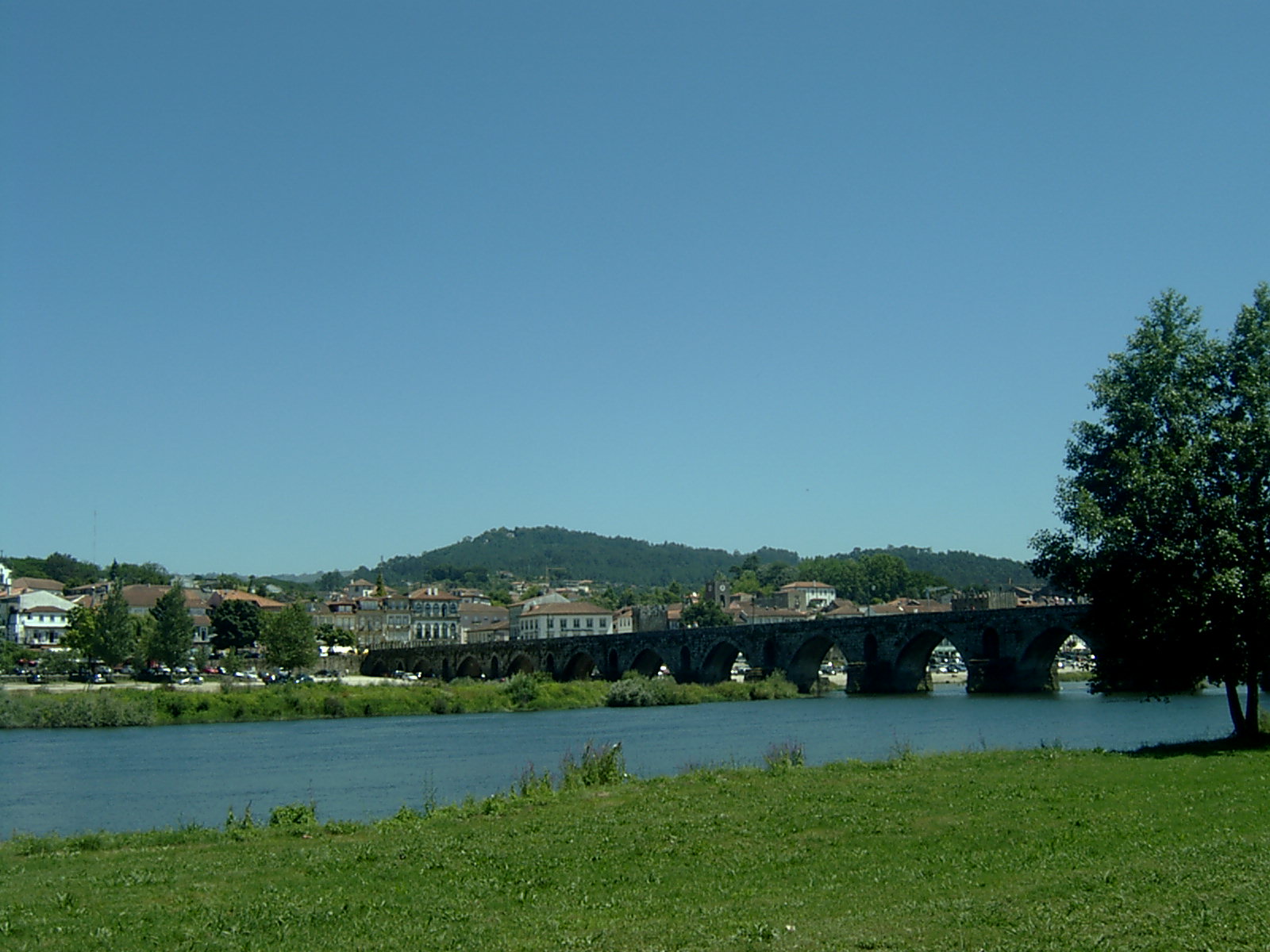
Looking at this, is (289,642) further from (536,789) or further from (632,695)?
(536,789)

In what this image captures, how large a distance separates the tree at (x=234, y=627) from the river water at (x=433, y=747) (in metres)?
55.6

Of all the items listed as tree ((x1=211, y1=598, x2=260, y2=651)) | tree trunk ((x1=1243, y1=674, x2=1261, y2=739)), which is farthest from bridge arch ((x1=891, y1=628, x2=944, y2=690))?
tree ((x1=211, y1=598, x2=260, y2=651))

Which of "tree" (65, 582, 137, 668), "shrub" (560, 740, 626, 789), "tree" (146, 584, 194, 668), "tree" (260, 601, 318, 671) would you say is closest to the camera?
"shrub" (560, 740, 626, 789)

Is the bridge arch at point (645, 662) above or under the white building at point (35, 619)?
under

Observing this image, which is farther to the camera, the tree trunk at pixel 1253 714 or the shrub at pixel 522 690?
the shrub at pixel 522 690

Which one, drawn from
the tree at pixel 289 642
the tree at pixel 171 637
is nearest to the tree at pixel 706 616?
the tree at pixel 289 642

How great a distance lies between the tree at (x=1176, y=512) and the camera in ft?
82.9

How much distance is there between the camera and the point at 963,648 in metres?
87.4

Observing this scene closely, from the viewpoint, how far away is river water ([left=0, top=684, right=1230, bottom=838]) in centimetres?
3159

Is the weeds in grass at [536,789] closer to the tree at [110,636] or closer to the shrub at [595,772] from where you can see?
the shrub at [595,772]

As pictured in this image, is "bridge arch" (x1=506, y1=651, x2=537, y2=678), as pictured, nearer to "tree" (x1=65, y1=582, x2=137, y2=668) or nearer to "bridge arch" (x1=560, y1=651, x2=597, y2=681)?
"bridge arch" (x1=560, y1=651, x2=597, y2=681)

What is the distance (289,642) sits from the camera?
98.8 meters

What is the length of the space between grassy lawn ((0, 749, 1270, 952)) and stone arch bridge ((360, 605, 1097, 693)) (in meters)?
63.3

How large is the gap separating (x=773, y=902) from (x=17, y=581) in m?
197
